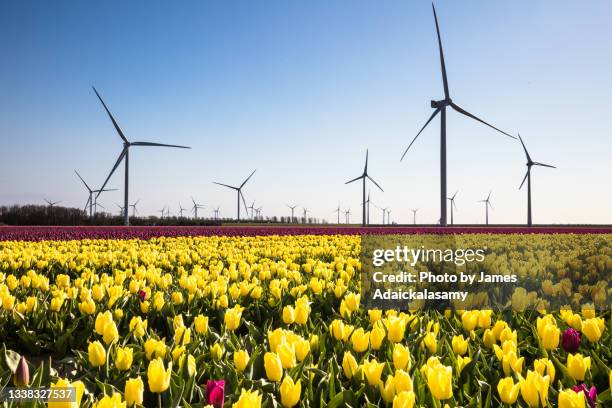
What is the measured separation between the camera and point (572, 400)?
2008mm

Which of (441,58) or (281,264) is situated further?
(441,58)

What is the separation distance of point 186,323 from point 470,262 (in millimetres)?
4504

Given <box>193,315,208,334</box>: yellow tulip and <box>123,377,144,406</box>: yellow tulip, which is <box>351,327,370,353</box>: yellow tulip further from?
<box>123,377,144,406</box>: yellow tulip

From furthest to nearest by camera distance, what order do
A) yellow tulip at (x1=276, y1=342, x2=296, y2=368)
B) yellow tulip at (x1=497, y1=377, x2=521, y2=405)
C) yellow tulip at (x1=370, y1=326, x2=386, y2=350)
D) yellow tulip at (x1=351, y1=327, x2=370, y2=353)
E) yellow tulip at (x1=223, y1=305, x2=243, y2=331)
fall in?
1. yellow tulip at (x1=223, y1=305, x2=243, y2=331)
2. yellow tulip at (x1=370, y1=326, x2=386, y2=350)
3. yellow tulip at (x1=351, y1=327, x2=370, y2=353)
4. yellow tulip at (x1=276, y1=342, x2=296, y2=368)
5. yellow tulip at (x1=497, y1=377, x2=521, y2=405)

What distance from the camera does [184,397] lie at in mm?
2557

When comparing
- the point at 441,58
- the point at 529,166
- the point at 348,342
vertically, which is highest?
the point at 441,58

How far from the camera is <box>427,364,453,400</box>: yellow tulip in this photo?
2.25 meters

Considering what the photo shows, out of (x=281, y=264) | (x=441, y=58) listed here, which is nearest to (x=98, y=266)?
(x=281, y=264)

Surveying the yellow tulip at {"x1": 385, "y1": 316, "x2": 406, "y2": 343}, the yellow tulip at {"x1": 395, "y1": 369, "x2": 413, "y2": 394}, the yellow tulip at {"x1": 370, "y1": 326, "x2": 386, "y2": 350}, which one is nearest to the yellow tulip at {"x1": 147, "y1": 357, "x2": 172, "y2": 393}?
the yellow tulip at {"x1": 395, "y1": 369, "x2": 413, "y2": 394}

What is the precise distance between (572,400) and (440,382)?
1.73ft

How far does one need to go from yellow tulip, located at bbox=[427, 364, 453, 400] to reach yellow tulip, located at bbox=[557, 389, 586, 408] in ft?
1.50

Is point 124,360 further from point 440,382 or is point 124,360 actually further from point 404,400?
point 440,382

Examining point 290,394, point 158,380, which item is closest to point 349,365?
point 290,394

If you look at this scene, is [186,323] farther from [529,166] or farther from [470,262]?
[529,166]
